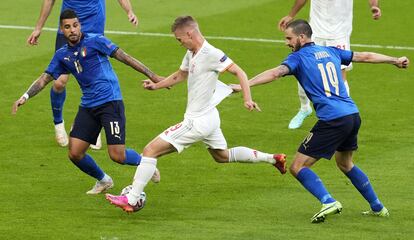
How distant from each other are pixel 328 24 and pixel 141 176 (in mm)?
6011

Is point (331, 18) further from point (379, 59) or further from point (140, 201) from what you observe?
point (140, 201)

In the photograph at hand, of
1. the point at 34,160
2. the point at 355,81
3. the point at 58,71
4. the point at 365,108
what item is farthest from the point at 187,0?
the point at 58,71

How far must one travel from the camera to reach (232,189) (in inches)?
602

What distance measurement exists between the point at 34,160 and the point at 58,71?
2.56 m

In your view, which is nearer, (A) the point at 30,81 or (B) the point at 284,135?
(B) the point at 284,135

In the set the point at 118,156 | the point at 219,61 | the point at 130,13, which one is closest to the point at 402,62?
the point at 219,61

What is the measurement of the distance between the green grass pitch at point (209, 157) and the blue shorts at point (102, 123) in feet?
2.56

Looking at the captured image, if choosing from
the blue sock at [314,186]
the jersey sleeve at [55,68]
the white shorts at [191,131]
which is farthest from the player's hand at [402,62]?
the jersey sleeve at [55,68]

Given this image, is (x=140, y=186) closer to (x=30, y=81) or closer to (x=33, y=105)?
(x=33, y=105)

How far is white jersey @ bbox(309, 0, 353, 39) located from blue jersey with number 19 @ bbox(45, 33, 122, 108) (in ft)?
16.9

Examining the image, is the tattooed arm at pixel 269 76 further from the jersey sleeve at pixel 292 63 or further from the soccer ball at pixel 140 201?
the soccer ball at pixel 140 201

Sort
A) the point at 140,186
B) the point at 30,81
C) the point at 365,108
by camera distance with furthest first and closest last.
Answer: the point at 30,81
the point at 365,108
the point at 140,186

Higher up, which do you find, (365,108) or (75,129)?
(75,129)

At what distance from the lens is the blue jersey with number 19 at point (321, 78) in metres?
13.6
